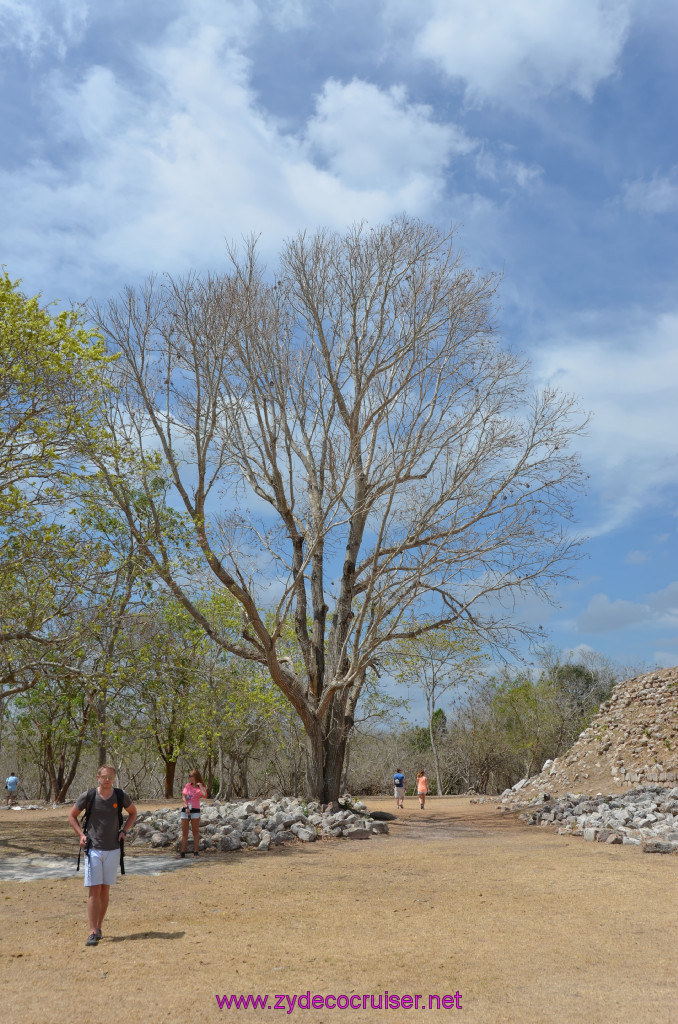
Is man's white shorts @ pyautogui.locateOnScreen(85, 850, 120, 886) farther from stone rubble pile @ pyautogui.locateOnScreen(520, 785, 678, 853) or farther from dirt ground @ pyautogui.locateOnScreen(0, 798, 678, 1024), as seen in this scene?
stone rubble pile @ pyautogui.locateOnScreen(520, 785, 678, 853)

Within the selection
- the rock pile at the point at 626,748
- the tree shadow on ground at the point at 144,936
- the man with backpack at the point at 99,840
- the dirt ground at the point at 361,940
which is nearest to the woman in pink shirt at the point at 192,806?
the dirt ground at the point at 361,940

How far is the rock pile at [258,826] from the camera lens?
12.0 meters

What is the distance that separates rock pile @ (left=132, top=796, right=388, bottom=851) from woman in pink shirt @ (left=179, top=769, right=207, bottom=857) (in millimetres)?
806

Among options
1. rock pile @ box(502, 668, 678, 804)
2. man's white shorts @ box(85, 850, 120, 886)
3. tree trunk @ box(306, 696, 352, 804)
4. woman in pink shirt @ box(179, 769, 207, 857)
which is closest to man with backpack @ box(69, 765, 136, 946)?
man's white shorts @ box(85, 850, 120, 886)

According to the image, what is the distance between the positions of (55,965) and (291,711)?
18.3 m

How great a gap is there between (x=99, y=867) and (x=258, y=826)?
702 cm

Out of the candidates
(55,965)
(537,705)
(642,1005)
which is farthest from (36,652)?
(537,705)

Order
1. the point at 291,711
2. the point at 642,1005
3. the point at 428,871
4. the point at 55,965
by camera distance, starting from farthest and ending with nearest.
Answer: the point at 291,711 < the point at 428,871 < the point at 55,965 < the point at 642,1005

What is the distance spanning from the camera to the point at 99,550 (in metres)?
13.8

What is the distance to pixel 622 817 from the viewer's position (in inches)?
523

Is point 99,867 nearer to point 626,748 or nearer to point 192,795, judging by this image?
point 192,795

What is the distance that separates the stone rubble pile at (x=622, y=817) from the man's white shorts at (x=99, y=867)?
27.8 ft

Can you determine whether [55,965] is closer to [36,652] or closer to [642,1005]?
[642,1005]

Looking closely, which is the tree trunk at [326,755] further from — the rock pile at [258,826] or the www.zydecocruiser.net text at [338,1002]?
the www.zydecocruiser.net text at [338,1002]
